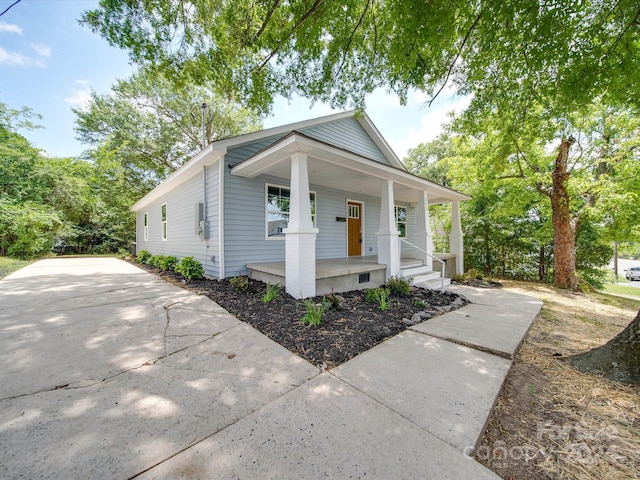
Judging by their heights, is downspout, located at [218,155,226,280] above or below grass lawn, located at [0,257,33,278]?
above

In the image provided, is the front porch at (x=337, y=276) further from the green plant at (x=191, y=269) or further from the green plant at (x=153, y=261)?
the green plant at (x=153, y=261)

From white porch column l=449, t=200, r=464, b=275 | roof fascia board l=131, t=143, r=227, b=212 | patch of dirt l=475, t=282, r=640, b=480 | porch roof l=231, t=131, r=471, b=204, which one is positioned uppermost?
roof fascia board l=131, t=143, r=227, b=212

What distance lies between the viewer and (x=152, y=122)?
15.3 metres

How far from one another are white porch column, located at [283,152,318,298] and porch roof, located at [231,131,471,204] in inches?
12.9

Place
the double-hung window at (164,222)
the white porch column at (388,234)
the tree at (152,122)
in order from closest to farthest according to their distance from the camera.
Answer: the white porch column at (388,234) → the double-hung window at (164,222) → the tree at (152,122)

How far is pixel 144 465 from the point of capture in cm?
129

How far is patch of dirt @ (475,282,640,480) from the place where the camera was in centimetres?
138

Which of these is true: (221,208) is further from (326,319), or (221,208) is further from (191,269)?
(326,319)

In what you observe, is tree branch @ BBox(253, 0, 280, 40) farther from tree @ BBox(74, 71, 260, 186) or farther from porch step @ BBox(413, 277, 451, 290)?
tree @ BBox(74, 71, 260, 186)

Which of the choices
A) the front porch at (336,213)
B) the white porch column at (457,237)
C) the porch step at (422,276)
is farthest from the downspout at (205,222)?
the white porch column at (457,237)

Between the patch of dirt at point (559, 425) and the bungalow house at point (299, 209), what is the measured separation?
3.19m

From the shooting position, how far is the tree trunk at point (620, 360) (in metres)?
2.11

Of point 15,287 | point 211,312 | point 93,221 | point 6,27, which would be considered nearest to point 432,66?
point 211,312

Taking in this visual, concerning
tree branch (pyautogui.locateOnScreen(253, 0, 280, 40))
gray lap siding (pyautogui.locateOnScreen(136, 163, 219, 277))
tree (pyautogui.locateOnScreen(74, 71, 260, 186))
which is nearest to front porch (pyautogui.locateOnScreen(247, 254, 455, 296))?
gray lap siding (pyautogui.locateOnScreen(136, 163, 219, 277))
